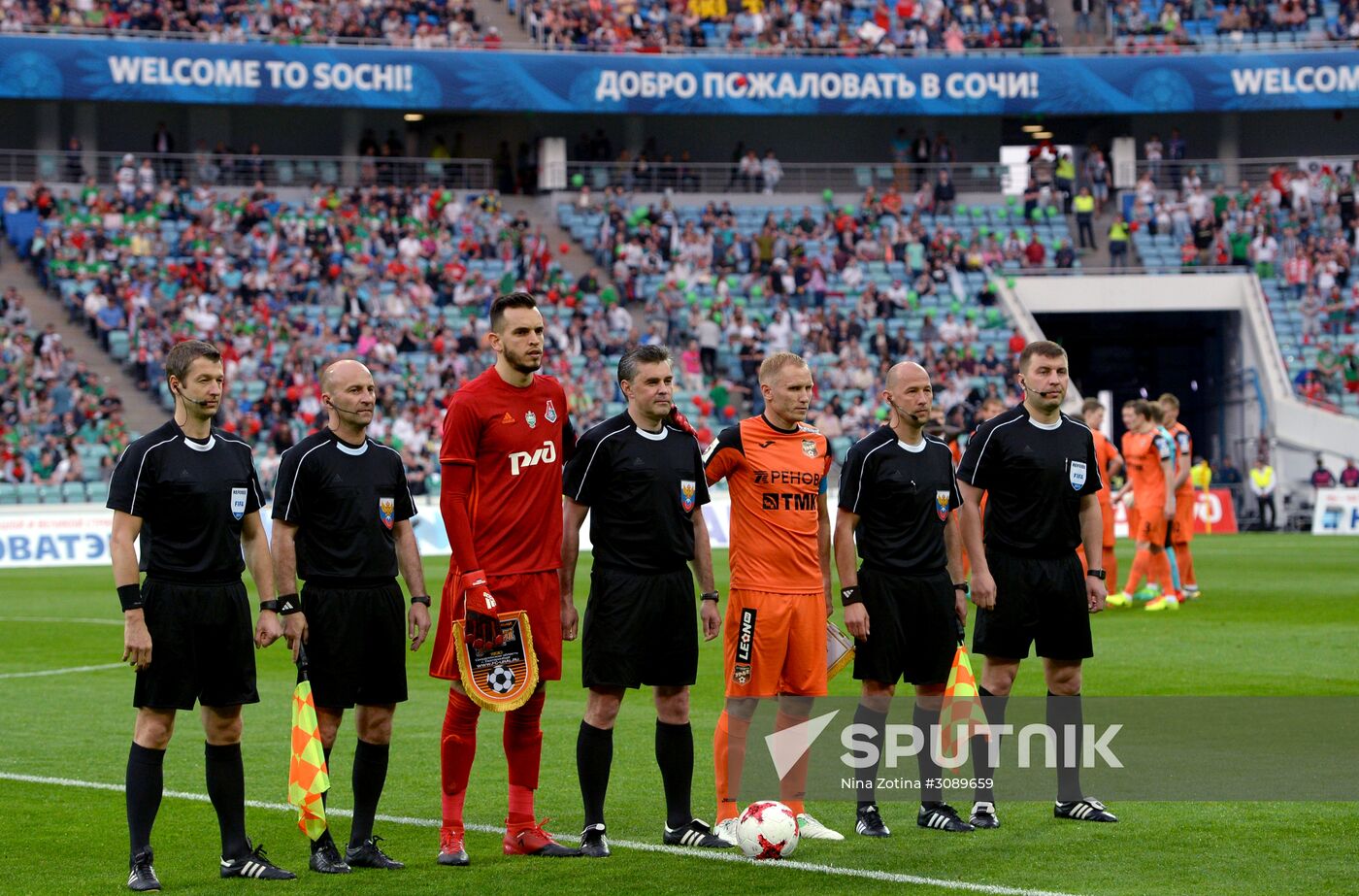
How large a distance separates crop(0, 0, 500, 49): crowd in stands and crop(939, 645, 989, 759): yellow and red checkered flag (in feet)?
120

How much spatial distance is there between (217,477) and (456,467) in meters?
1.02

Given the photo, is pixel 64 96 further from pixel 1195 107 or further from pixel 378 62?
pixel 1195 107

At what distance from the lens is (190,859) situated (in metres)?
8.07

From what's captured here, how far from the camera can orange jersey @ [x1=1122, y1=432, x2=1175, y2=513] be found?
19031mm

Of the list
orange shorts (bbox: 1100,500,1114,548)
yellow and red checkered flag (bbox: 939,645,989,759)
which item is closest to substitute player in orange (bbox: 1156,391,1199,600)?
orange shorts (bbox: 1100,500,1114,548)

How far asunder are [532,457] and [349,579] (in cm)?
96

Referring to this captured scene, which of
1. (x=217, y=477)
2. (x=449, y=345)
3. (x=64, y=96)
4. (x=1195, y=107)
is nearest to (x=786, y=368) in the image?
(x=217, y=477)

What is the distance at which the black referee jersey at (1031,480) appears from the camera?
879 centimetres

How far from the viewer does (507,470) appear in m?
8.12

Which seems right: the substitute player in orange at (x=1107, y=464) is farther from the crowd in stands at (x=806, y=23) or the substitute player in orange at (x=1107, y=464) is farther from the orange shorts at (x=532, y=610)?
the crowd in stands at (x=806, y=23)

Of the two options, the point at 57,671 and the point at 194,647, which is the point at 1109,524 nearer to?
the point at 57,671

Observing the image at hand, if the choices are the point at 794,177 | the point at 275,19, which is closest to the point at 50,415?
the point at 275,19

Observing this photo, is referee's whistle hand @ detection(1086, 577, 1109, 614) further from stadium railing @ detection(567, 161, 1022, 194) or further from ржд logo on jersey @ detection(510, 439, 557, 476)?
stadium railing @ detection(567, 161, 1022, 194)

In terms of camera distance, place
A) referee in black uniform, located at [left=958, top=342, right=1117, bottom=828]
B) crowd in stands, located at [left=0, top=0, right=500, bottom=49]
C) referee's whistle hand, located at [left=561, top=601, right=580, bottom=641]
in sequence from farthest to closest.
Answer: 1. crowd in stands, located at [left=0, top=0, right=500, bottom=49]
2. referee in black uniform, located at [left=958, top=342, right=1117, bottom=828]
3. referee's whistle hand, located at [left=561, top=601, right=580, bottom=641]
